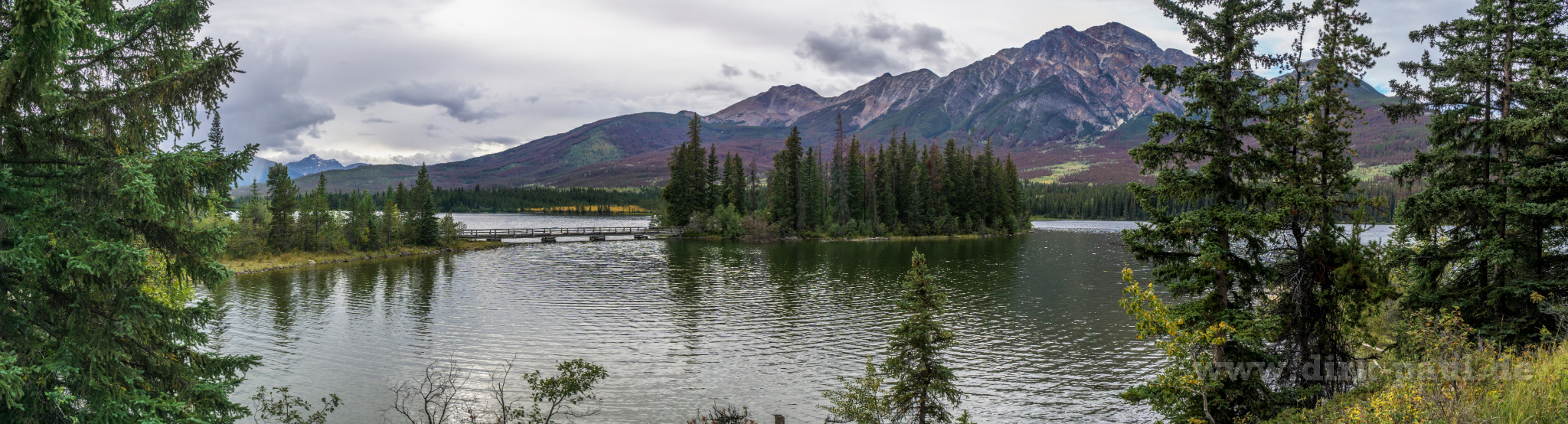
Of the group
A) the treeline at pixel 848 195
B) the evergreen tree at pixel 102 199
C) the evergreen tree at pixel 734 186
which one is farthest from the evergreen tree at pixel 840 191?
the evergreen tree at pixel 102 199

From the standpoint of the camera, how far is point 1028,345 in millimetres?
27828

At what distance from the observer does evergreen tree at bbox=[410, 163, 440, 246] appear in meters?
73.8

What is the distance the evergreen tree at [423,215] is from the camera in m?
73.8

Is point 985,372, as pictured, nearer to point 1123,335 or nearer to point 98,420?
point 1123,335

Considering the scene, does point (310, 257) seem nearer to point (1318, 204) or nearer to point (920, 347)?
point (920, 347)

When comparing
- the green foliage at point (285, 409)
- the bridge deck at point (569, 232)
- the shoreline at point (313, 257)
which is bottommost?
the green foliage at point (285, 409)

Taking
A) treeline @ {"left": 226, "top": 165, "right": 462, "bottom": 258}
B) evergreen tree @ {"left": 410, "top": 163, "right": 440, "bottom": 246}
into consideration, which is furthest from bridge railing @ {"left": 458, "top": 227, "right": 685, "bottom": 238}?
treeline @ {"left": 226, "top": 165, "right": 462, "bottom": 258}

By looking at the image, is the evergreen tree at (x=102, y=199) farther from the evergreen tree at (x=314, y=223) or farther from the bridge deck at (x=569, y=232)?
the bridge deck at (x=569, y=232)

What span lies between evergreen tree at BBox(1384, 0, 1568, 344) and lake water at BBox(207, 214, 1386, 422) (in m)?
7.51

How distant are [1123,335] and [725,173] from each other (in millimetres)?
81275

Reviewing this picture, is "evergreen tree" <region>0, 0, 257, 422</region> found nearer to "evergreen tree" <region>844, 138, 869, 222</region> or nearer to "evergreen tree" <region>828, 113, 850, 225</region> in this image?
"evergreen tree" <region>828, 113, 850, 225</region>

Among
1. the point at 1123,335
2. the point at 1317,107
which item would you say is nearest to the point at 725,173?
the point at 1123,335

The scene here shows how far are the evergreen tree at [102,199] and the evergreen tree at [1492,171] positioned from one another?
22.2 meters

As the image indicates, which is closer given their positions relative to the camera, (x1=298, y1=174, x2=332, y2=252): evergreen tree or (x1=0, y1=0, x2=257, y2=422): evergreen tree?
(x1=0, y1=0, x2=257, y2=422): evergreen tree
